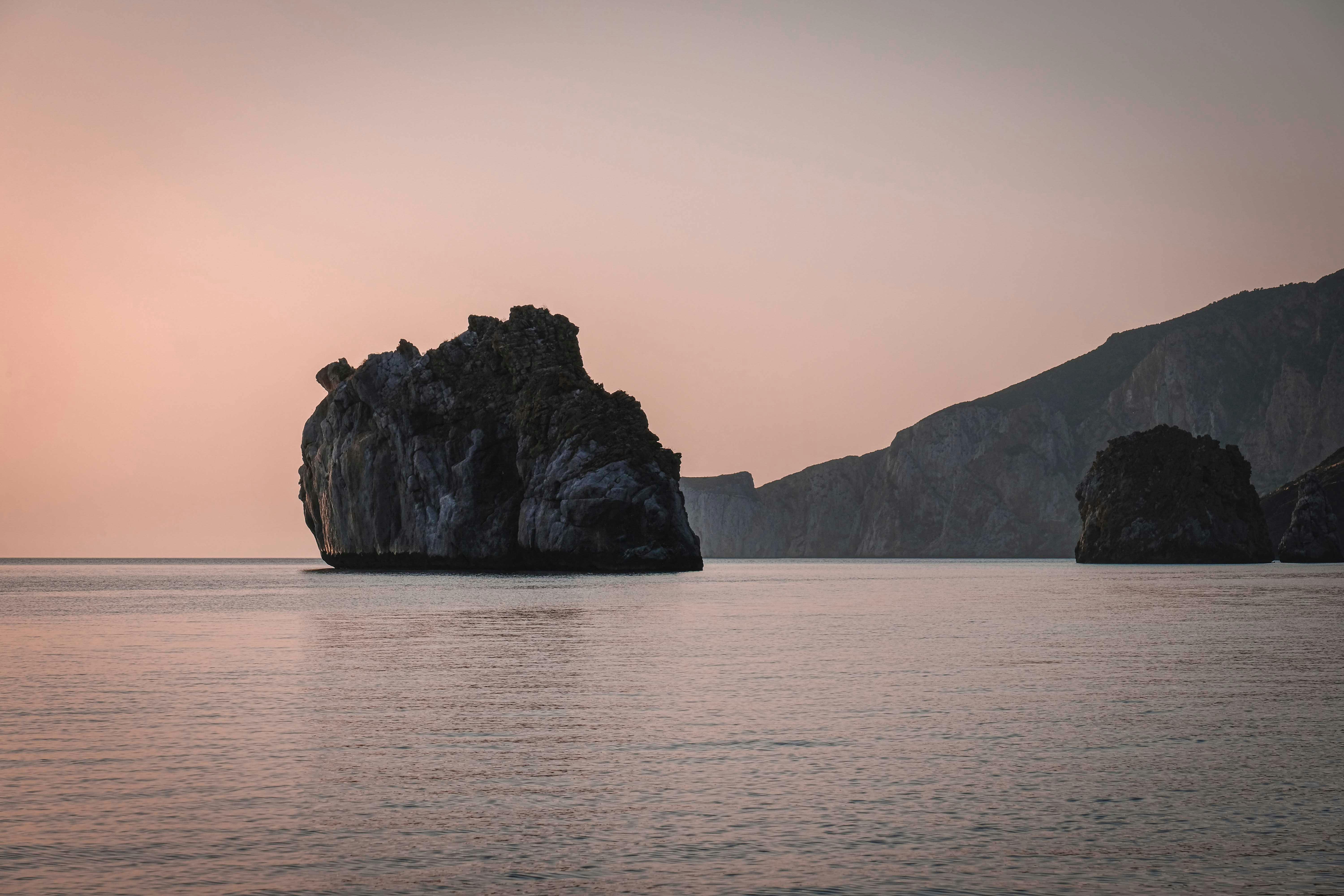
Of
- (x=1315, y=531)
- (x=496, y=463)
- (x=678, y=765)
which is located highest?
(x=496, y=463)

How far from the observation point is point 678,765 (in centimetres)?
1784

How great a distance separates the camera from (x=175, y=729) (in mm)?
21656

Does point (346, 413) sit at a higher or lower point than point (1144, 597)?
higher

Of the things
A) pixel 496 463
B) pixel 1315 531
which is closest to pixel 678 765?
pixel 496 463

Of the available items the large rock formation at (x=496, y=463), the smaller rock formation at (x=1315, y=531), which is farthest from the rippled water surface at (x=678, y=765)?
the smaller rock formation at (x=1315, y=531)

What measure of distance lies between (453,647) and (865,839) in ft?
95.5

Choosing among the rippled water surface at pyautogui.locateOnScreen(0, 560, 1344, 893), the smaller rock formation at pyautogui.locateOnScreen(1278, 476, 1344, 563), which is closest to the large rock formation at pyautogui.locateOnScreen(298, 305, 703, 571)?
the rippled water surface at pyautogui.locateOnScreen(0, 560, 1344, 893)

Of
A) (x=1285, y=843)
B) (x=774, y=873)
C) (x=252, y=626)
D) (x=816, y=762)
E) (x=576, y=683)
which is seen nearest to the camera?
(x=774, y=873)

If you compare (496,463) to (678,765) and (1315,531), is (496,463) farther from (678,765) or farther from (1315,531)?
(678,765)

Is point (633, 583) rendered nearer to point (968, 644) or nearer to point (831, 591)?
point (831, 591)

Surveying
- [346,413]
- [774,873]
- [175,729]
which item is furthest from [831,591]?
[346,413]

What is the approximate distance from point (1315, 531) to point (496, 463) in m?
133

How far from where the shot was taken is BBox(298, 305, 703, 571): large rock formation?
5812 inches

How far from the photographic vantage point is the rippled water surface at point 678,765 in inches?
488
